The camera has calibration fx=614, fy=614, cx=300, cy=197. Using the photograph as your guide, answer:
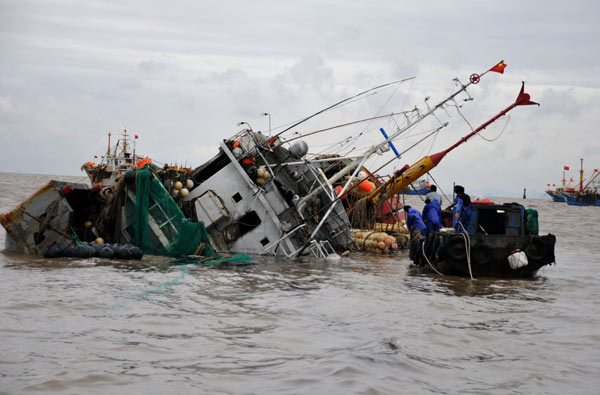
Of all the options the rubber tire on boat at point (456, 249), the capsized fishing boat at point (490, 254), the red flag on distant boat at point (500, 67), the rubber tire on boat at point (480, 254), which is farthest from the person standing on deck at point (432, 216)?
the red flag on distant boat at point (500, 67)

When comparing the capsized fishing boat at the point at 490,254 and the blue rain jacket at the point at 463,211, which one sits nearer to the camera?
the capsized fishing boat at the point at 490,254

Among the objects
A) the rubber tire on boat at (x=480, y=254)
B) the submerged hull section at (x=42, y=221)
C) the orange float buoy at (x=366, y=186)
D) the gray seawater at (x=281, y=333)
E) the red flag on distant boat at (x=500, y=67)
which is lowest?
the gray seawater at (x=281, y=333)

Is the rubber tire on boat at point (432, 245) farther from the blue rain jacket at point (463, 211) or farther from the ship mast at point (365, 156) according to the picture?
the ship mast at point (365, 156)

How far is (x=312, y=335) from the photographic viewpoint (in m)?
7.56

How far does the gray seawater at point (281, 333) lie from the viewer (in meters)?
5.74

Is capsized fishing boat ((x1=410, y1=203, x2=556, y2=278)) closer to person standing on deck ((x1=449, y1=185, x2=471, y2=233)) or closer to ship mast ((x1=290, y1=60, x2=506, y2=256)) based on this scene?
person standing on deck ((x1=449, y1=185, x2=471, y2=233))

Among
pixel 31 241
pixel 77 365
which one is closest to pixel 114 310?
pixel 77 365

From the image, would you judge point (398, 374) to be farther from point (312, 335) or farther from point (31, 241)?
point (31, 241)

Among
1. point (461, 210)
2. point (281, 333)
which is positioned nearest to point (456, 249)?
point (461, 210)

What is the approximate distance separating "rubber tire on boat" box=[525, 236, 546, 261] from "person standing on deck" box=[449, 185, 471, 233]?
146 centimetres

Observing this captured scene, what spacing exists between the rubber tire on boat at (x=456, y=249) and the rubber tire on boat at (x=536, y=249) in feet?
4.77

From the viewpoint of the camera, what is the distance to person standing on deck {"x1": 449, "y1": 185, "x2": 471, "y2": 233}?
561 inches

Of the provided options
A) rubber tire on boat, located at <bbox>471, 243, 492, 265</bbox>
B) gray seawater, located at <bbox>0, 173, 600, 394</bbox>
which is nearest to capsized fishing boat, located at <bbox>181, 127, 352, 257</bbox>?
gray seawater, located at <bbox>0, 173, 600, 394</bbox>

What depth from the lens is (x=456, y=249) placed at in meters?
13.8
